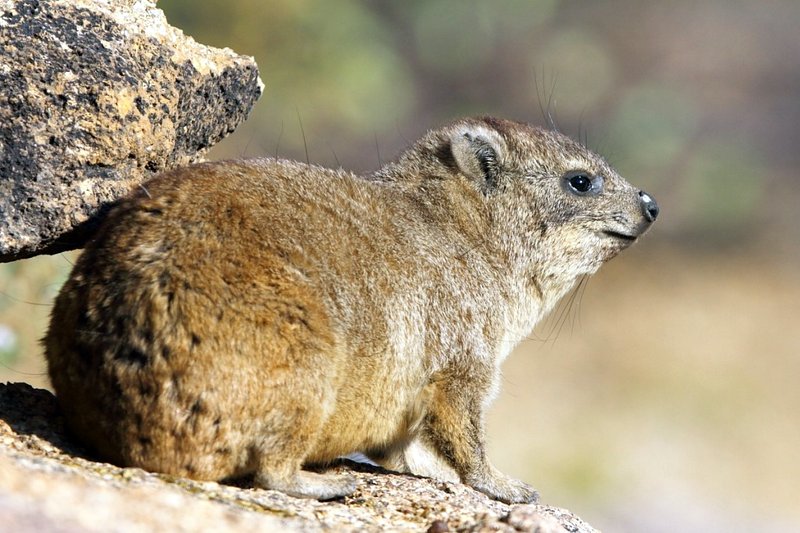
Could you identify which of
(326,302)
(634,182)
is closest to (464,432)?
(326,302)

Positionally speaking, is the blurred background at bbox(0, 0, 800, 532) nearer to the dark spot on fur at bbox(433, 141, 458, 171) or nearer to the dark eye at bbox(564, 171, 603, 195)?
the dark spot on fur at bbox(433, 141, 458, 171)

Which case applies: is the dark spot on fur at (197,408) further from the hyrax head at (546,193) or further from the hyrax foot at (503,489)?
the hyrax head at (546,193)

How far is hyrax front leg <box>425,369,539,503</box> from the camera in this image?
23.2 ft

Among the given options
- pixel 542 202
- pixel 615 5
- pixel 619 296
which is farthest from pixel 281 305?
pixel 615 5

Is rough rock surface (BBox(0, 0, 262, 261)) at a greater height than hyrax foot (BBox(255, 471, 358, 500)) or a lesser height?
greater

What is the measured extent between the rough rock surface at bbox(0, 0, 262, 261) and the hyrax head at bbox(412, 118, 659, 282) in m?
1.82

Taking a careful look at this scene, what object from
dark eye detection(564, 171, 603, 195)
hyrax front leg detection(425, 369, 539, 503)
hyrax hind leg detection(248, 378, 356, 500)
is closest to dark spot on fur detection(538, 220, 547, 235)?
dark eye detection(564, 171, 603, 195)

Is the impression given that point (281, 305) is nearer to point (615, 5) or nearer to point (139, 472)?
point (139, 472)

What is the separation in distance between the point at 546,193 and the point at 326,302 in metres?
2.37

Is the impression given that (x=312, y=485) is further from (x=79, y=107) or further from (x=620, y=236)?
(x=620, y=236)

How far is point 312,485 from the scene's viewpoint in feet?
20.4

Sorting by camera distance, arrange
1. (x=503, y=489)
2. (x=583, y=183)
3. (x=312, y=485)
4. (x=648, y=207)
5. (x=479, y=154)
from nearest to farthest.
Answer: (x=312, y=485), (x=503, y=489), (x=479, y=154), (x=583, y=183), (x=648, y=207)

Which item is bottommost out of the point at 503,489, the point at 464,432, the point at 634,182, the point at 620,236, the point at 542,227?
the point at 503,489

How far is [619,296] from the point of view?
62.8 feet
